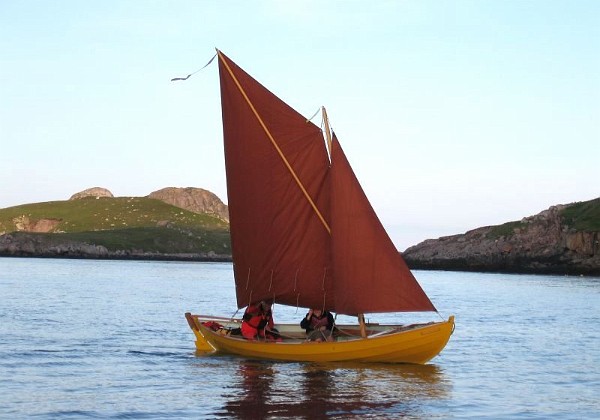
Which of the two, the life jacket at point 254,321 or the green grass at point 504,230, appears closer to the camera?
the life jacket at point 254,321

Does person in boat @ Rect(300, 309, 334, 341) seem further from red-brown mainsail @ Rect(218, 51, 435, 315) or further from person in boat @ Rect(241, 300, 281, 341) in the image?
person in boat @ Rect(241, 300, 281, 341)

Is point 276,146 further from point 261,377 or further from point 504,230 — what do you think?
point 504,230

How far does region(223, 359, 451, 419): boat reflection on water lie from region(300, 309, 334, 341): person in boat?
1029 mm

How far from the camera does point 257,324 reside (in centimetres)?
3438

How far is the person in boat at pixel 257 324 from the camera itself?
112ft

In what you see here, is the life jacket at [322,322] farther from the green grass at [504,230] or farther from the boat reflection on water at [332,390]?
the green grass at [504,230]

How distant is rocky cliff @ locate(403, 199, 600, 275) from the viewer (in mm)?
153500

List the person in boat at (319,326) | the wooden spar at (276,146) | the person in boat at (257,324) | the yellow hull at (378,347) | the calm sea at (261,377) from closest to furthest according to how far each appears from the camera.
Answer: the calm sea at (261,377), the yellow hull at (378,347), the wooden spar at (276,146), the person in boat at (319,326), the person in boat at (257,324)

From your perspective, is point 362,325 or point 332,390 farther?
point 362,325

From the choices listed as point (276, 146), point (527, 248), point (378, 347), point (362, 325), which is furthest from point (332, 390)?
point (527, 248)

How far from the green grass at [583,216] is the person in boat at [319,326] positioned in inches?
5001

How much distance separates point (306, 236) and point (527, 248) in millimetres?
139379

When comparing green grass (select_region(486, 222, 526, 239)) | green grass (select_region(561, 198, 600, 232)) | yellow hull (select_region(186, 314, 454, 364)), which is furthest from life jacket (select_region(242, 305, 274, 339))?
green grass (select_region(486, 222, 526, 239))

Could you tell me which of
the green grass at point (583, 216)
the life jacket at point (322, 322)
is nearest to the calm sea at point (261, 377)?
the life jacket at point (322, 322)
